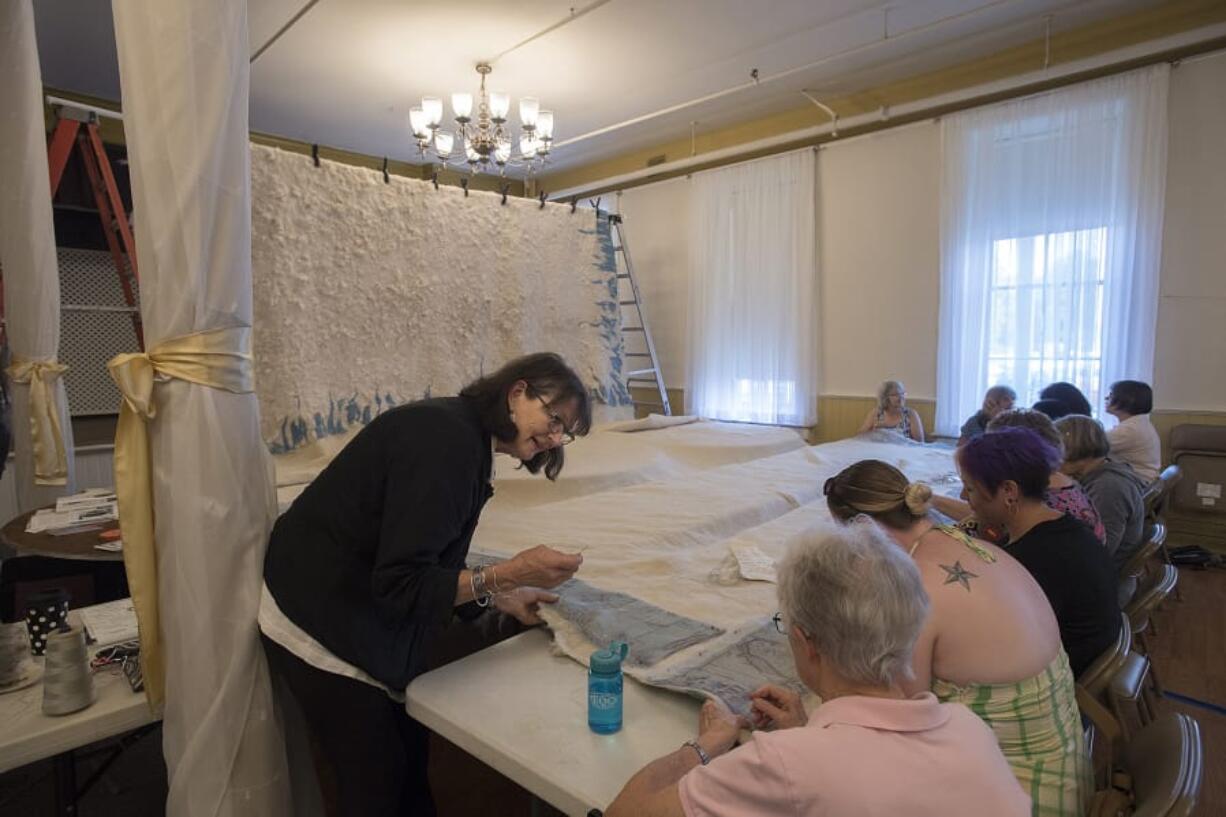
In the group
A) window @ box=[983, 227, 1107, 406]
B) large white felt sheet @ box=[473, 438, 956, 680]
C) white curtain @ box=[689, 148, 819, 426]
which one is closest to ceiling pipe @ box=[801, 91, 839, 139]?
white curtain @ box=[689, 148, 819, 426]

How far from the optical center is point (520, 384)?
1.37m

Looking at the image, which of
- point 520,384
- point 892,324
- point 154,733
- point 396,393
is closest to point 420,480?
point 520,384

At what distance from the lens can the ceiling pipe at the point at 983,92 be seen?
11.5 feet

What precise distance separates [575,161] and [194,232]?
235 inches

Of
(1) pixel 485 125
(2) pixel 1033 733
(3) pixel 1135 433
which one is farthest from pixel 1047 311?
(2) pixel 1033 733

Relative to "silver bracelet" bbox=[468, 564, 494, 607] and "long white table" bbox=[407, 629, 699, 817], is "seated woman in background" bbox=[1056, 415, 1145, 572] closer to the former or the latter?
"long white table" bbox=[407, 629, 699, 817]

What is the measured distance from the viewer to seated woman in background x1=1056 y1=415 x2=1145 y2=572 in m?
2.23

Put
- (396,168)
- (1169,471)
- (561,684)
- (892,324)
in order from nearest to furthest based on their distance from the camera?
(561,684) → (1169,471) → (892,324) → (396,168)

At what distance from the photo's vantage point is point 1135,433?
3.20 meters

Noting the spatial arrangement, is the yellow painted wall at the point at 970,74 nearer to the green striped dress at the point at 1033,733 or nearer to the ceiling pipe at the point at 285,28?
the ceiling pipe at the point at 285,28

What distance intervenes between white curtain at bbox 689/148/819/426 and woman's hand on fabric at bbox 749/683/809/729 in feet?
14.2

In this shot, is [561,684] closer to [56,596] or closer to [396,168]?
[56,596]

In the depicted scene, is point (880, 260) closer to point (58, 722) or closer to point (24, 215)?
point (24, 215)

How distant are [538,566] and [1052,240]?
4097 mm
